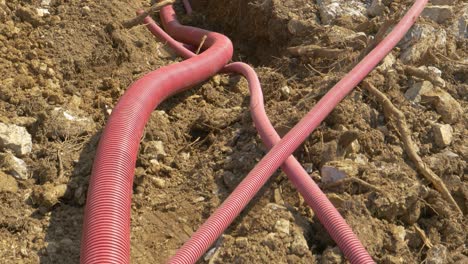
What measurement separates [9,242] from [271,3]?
14.3ft

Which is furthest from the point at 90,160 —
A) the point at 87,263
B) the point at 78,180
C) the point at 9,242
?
the point at 87,263

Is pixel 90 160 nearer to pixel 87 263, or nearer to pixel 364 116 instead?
pixel 87 263

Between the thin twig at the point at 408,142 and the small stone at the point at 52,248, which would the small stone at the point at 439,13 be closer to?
the thin twig at the point at 408,142

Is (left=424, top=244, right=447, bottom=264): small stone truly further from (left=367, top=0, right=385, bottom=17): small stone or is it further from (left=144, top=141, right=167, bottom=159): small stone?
(left=367, top=0, right=385, bottom=17): small stone

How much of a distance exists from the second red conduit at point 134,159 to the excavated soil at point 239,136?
0.18 m

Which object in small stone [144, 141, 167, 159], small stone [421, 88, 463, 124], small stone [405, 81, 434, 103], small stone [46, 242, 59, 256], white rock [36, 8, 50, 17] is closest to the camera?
small stone [46, 242, 59, 256]

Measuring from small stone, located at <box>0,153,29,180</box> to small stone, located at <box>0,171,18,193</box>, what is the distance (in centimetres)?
5

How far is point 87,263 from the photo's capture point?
117 inches

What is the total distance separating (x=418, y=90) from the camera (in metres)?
4.73

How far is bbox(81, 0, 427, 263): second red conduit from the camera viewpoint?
317 cm

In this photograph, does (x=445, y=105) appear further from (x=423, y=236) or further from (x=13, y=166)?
(x=13, y=166)

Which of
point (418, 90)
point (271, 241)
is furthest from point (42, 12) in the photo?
point (418, 90)

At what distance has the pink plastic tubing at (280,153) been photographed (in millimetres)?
3250

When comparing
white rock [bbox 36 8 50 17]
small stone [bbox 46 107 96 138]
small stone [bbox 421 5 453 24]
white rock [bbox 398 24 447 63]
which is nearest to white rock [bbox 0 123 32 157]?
small stone [bbox 46 107 96 138]
